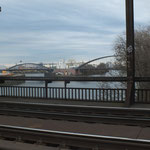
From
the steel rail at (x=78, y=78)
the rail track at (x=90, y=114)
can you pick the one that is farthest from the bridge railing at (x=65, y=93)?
the rail track at (x=90, y=114)

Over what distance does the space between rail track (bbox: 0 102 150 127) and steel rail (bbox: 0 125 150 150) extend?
7.21 feet

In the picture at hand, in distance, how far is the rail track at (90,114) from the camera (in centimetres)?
761

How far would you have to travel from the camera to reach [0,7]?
43.3 feet

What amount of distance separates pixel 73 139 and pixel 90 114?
333cm

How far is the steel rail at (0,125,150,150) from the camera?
5.06 m

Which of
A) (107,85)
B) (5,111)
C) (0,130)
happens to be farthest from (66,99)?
(0,130)

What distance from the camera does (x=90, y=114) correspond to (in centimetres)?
881

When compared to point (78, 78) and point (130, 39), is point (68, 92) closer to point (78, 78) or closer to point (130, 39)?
point (78, 78)

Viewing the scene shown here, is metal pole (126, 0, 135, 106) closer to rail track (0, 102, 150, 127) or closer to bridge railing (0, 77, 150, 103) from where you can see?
bridge railing (0, 77, 150, 103)

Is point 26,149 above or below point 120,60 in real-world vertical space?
below

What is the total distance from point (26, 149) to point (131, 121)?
3.58 metres

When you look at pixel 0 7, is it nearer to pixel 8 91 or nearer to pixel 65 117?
pixel 8 91

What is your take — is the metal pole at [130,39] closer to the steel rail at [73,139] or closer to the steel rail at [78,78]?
the steel rail at [78,78]

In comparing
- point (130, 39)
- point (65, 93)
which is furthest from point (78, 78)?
point (130, 39)
